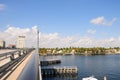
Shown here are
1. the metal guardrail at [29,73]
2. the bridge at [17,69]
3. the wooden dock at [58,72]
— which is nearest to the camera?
the metal guardrail at [29,73]

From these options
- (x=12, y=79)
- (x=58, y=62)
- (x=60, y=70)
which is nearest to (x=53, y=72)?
(x=60, y=70)

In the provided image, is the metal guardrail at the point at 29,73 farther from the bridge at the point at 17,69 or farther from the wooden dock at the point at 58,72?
the wooden dock at the point at 58,72

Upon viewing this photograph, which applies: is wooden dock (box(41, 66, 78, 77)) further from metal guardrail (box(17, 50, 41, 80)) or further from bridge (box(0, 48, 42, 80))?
metal guardrail (box(17, 50, 41, 80))

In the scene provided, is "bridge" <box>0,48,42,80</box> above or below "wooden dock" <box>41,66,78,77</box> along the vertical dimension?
above

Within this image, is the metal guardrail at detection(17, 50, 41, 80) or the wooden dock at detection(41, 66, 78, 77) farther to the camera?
the wooden dock at detection(41, 66, 78, 77)

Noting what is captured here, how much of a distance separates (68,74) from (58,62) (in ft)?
207

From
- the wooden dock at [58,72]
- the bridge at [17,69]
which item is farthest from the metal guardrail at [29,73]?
the wooden dock at [58,72]

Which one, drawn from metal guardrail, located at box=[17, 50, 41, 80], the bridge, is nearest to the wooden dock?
the bridge

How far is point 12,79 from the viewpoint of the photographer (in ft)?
31.9

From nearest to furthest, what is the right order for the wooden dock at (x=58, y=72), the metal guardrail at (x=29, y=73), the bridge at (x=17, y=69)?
the metal guardrail at (x=29, y=73) → the bridge at (x=17, y=69) → the wooden dock at (x=58, y=72)

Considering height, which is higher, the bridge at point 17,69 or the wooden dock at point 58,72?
the bridge at point 17,69

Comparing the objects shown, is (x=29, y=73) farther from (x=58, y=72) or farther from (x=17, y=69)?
(x=58, y=72)

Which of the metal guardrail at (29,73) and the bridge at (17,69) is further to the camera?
the bridge at (17,69)

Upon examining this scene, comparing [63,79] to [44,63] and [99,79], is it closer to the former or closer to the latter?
[99,79]
